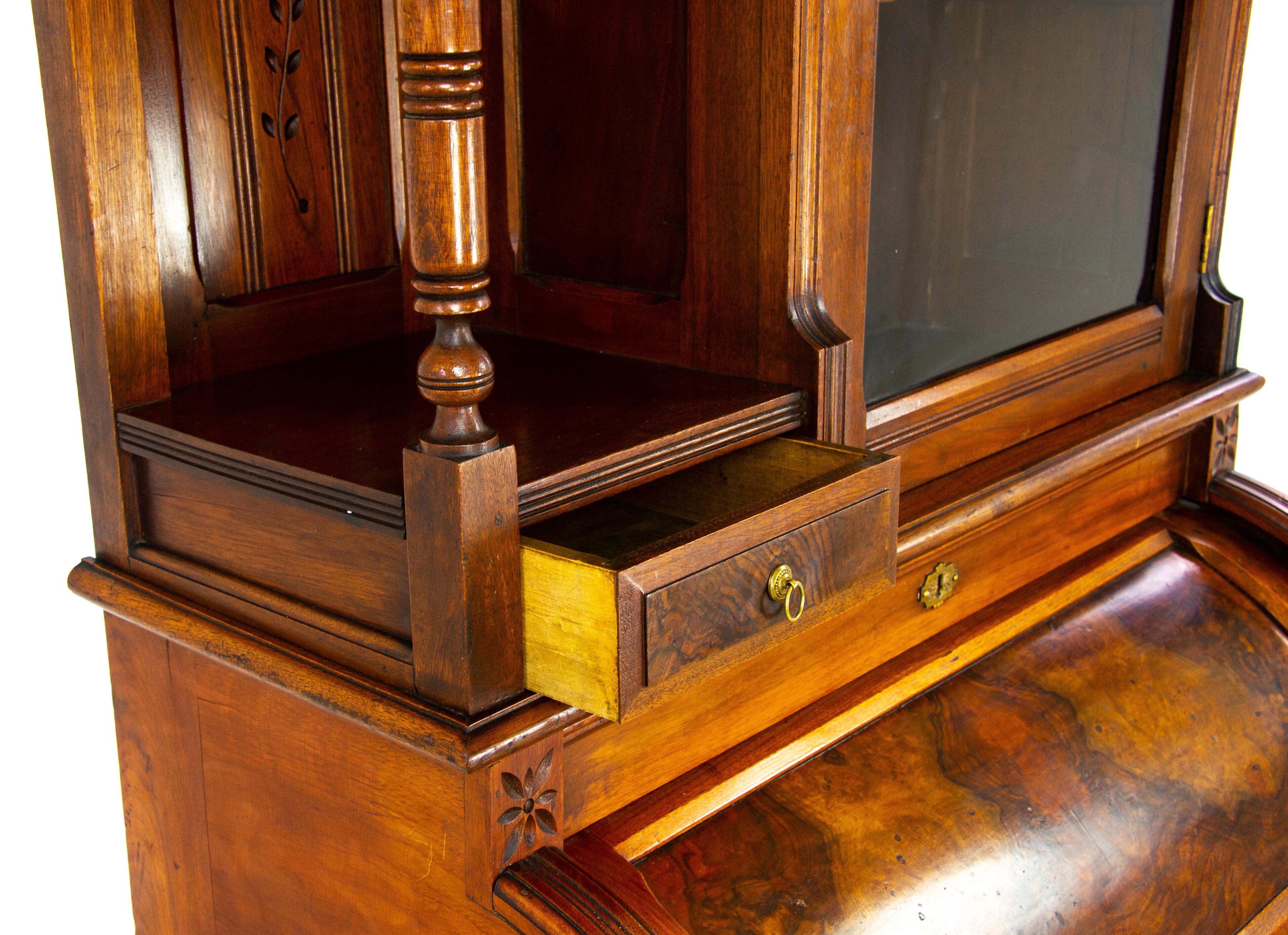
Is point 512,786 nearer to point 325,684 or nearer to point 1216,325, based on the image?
point 325,684

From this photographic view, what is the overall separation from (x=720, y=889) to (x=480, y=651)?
0.39m

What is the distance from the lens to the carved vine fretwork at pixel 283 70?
1.34m

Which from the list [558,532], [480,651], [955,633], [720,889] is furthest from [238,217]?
[955,633]

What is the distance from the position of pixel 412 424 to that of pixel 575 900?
44cm

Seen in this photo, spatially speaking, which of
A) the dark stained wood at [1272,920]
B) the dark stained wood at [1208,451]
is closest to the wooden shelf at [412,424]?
the dark stained wood at [1272,920]

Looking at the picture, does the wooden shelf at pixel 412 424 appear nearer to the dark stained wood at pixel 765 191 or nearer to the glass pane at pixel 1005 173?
the dark stained wood at pixel 765 191

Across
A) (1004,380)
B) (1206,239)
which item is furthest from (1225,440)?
(1004,380)

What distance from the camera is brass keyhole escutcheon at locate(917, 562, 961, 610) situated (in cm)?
155

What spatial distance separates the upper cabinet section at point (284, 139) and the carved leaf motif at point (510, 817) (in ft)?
2.02

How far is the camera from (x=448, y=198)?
93 cm

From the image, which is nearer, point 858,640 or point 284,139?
point 284,139

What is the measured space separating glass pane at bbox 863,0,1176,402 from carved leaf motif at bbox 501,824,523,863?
0.59 m

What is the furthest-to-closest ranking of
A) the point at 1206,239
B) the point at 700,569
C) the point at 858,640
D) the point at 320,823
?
the point at 1206,239 → the point at 858,640 → the point at 320,823 → the point at 700,569

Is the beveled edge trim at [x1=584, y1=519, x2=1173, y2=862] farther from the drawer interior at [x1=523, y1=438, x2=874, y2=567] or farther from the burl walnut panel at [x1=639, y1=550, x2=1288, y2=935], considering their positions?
the drawer interior at [x1=523, y1=438, x2=874, y2=567]
